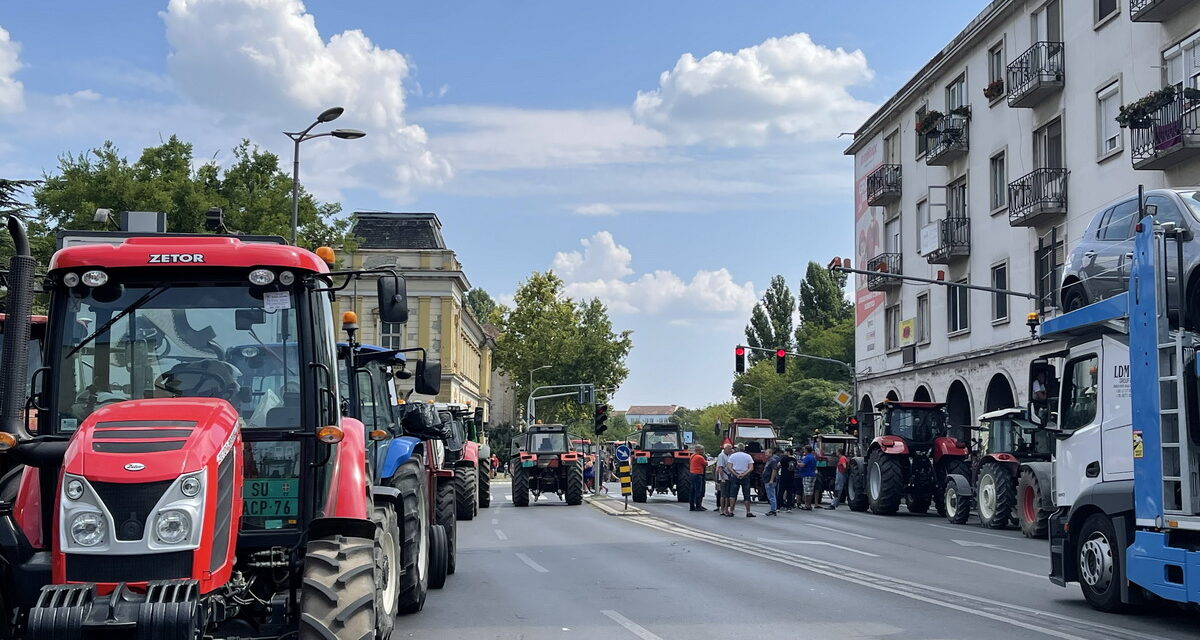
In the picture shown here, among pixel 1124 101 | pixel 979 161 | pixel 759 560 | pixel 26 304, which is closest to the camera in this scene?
pixel 26 304

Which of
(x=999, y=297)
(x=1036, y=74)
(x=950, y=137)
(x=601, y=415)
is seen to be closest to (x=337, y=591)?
(x=601, y=415)

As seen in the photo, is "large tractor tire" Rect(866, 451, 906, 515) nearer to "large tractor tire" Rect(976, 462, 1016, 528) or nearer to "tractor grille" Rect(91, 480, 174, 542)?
"large tractor tire" Rect(976, 462, 1016, 528)

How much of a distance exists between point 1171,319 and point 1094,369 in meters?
1.73

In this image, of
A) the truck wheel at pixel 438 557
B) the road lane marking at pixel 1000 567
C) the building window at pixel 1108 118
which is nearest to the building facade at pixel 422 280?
the building window at pixel 1108 118

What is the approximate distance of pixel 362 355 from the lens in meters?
13.0

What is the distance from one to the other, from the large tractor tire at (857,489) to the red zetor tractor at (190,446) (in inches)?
1072

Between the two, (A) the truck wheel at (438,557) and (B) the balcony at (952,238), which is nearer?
(A) the truck wheel at (438,557)

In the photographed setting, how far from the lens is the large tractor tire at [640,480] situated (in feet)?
124

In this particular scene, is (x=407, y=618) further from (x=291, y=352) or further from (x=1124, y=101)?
(x=1124, y=101)

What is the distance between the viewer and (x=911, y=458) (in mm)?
32250

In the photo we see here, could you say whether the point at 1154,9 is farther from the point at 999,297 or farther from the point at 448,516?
the point at 448,516

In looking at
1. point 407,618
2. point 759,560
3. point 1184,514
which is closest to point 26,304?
point 407,618

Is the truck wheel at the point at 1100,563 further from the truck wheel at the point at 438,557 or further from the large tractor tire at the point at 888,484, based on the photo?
the large tractor tire at the point at 888,484

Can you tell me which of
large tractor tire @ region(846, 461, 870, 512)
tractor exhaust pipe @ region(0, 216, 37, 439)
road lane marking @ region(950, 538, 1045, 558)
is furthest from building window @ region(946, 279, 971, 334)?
tractor exhaust pipe @ region(0, 216, 37, 439)
